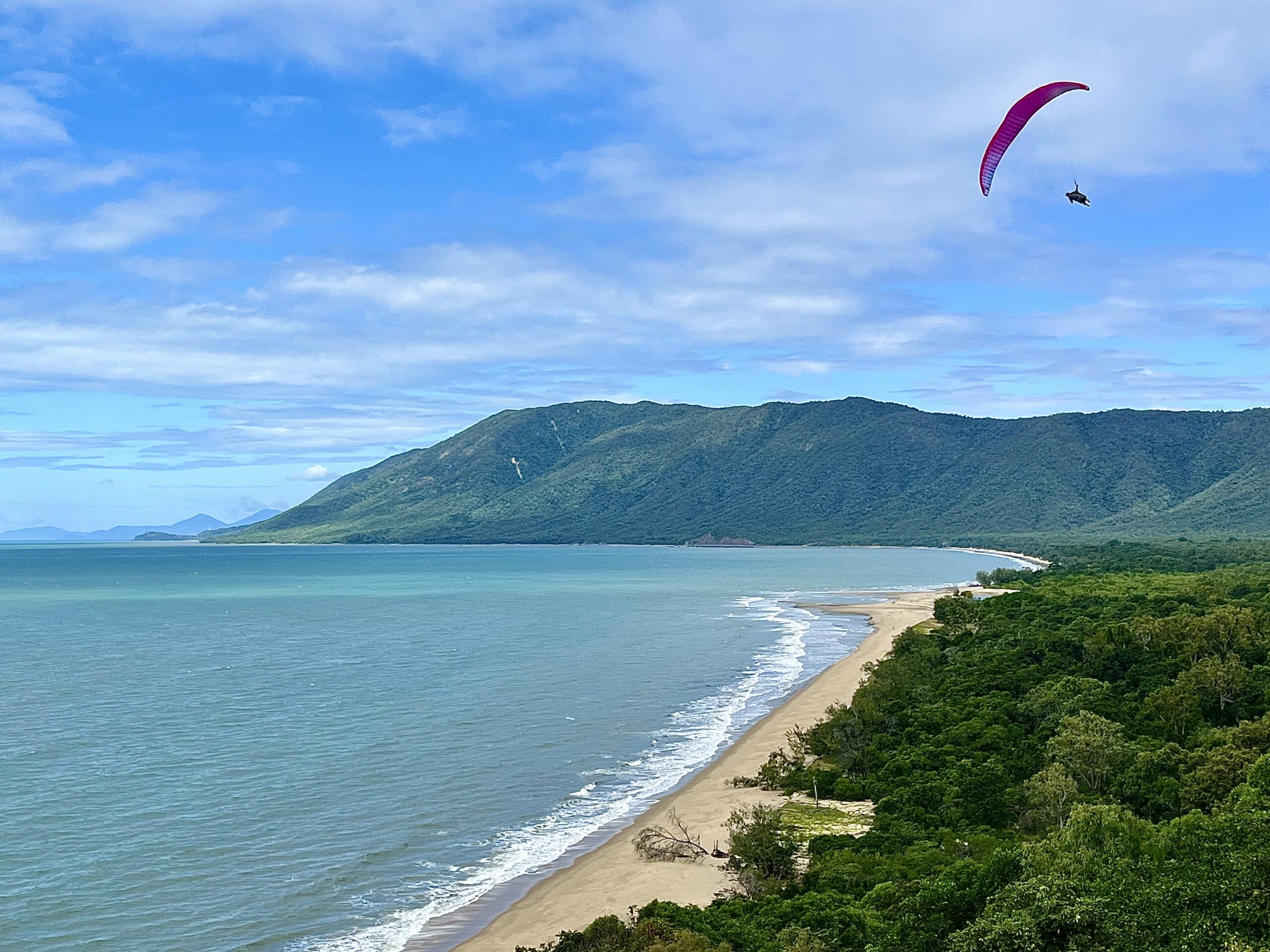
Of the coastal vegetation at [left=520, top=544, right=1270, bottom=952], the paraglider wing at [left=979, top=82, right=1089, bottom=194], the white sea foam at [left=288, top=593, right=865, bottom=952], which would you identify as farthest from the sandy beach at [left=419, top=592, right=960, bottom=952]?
the paraglider wing at [left=979, top=82, right=1089, bottom=194]

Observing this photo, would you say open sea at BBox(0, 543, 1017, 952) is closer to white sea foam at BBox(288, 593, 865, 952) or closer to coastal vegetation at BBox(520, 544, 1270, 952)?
white sea foam at BBox(288, 593, 865, 952)

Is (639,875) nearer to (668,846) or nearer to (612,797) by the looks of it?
(668,846)

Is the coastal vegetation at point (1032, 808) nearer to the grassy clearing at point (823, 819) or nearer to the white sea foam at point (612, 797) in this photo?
the grassy clearing at point (823, 819)

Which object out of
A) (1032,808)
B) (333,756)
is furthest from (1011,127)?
(333,756)

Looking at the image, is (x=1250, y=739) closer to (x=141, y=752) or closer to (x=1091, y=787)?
(x=1091, y=787)

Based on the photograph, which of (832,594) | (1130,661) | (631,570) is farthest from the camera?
(631,570)

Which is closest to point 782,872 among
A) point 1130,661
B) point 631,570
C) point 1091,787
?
point 1091,787
